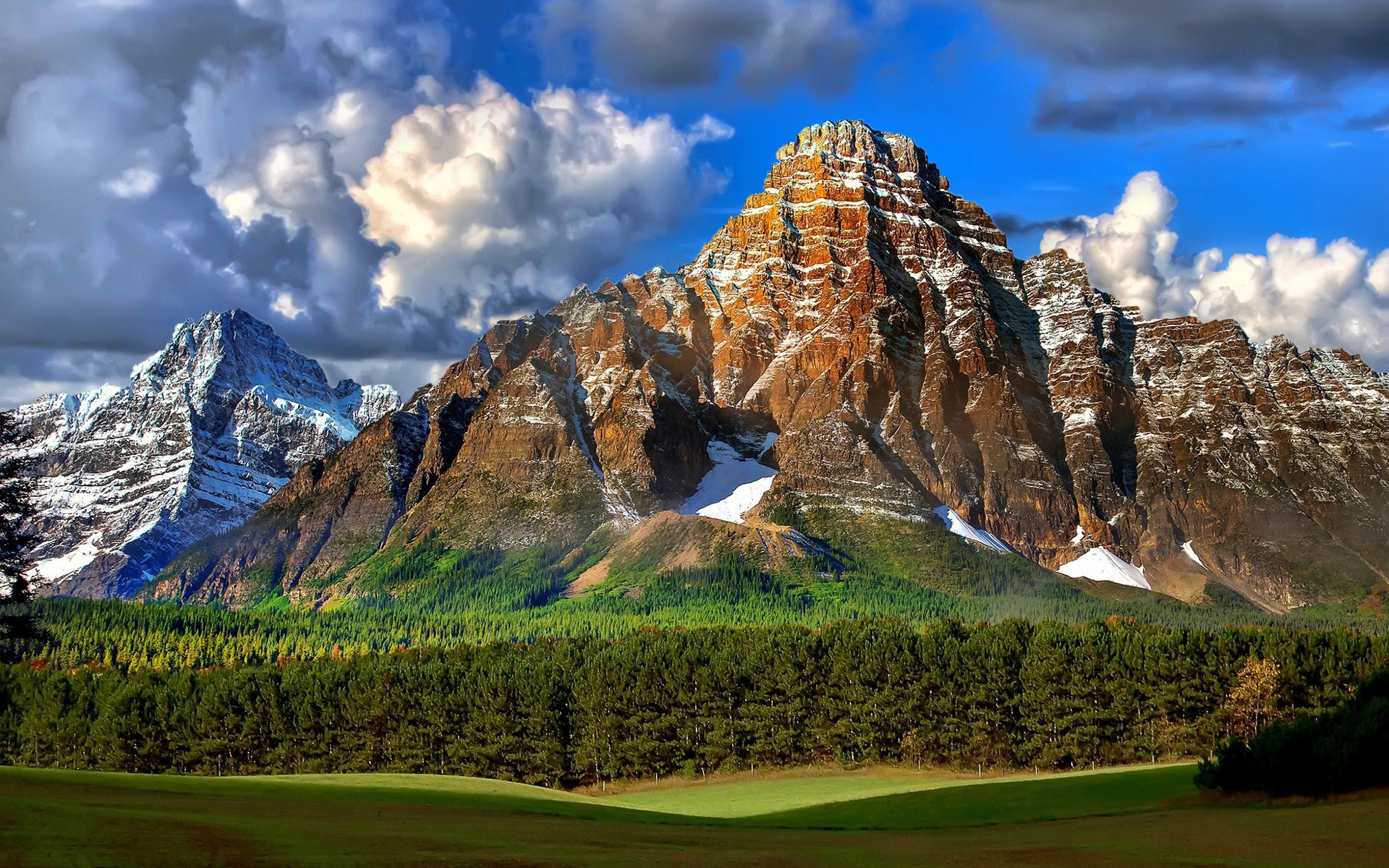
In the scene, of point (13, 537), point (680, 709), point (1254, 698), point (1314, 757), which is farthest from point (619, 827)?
point (1254, 698)

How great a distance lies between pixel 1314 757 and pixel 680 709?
88.5m

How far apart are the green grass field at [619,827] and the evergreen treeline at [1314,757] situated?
185cm

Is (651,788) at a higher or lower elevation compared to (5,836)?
lower

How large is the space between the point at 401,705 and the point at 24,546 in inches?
3148

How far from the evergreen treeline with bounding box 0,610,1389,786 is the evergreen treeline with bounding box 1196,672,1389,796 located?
65.2 metres

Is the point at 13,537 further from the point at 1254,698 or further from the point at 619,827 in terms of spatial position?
the point at 1254,698

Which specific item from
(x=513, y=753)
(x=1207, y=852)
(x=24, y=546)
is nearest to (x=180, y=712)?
(x=513, y=753)

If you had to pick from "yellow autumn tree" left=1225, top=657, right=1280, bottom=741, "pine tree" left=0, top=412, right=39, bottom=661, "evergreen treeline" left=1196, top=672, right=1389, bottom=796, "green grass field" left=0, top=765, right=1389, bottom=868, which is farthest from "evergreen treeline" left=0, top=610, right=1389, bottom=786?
"pine tree" left=0, top=412, right=39, bottom=661

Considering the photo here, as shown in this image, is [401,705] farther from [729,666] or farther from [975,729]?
[975,729]

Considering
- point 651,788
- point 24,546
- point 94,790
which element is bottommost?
point 651,788

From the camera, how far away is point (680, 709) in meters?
144

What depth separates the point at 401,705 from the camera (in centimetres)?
14412

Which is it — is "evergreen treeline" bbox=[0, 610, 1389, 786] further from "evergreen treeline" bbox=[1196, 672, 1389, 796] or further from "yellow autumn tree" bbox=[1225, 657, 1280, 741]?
"evergreen treeline" bbox=[1196, 672, 1389, 796]

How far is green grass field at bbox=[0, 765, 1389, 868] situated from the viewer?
139 ft
